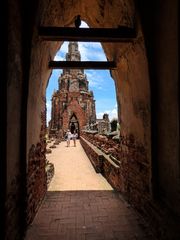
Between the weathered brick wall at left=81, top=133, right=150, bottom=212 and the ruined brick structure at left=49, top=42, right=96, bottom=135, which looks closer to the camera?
the weathered brick wall at left=81, top=133, right=150, bottom=212

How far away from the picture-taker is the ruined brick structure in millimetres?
38750

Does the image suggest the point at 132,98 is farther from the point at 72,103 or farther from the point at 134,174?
the point at 72,103

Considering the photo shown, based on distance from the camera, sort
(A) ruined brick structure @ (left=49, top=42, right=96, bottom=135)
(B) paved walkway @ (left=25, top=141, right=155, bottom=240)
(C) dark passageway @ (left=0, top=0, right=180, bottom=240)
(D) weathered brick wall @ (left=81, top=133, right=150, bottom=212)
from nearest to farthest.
Result: (C) dark passageway @ (left=0, top=0, right=180, bottom=240) < (B) paved walkway @ (left=25, top=141, right=155, bottom=240) < (D) weathered brick wall @ (left=81, top=133, right=150, bottom=212) < (A) ruined brick structure @ (left=49, top=42, right=96, bottom=135)

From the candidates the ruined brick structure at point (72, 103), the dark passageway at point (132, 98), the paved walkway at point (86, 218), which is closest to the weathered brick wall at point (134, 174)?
the dark passageway at point (132, 98)

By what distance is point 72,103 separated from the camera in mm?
39312

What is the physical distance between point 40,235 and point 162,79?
2952 millimetres

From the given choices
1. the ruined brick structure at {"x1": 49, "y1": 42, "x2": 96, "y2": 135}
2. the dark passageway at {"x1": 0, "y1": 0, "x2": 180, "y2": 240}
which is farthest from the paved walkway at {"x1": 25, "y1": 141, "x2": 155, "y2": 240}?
the ruined brick structure at {"x1": 49, "y1": 42, "x2": 96, "y2": 135}

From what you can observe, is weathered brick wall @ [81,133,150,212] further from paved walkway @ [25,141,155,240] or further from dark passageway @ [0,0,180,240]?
paved walkway @ [25,141,155,240]

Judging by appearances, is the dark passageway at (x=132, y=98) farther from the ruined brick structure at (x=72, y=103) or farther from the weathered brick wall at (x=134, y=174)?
the ruined brick structure at (x=72, y=103)

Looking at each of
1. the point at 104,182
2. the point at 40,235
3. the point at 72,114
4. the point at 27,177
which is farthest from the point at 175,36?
the point at 72,114

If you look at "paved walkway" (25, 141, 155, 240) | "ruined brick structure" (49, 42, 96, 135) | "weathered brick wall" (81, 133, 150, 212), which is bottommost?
"paved walkway" (25, 141, 155, 240)

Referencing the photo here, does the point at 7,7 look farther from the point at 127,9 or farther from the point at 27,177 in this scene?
the point at 27,177

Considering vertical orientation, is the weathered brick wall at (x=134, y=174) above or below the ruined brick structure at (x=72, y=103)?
below

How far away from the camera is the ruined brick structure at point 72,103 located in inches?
1526
